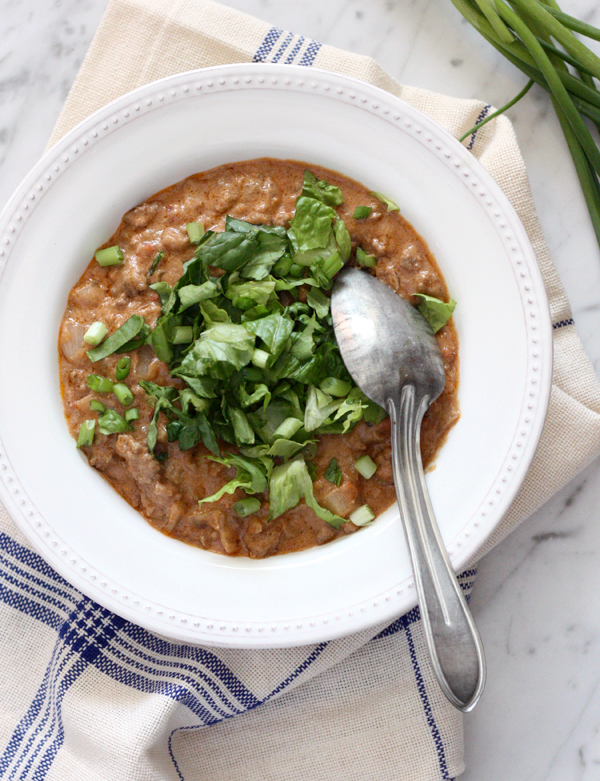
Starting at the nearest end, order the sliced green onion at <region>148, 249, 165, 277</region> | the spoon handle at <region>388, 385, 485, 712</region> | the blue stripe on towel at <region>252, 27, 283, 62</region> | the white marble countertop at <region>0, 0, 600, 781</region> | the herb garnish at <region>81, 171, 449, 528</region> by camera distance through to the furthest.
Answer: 1. the spoon handle at <region>388, 385, 485, 712</region>
2. the herb garnish at <region>81, 171, 449, 528</region>
3. the sliced green onion at <region>148, 249, 165, 277</region>
4. the blue stripe on towel at <region>252, 27, 283, 62</region>
5. the white marble countertop at <region>0, 0, 600, 781</region>

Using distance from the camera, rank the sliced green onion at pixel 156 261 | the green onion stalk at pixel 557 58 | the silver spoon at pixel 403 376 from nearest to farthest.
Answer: the silver spoon at pixel 403 376, the sliced green onion at pixel 156 261, the green onion stalk at pixel 557 58

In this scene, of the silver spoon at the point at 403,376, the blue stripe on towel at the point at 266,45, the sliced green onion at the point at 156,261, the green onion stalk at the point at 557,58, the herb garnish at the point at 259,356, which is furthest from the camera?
the blue stripe on towel at the point at 266,45

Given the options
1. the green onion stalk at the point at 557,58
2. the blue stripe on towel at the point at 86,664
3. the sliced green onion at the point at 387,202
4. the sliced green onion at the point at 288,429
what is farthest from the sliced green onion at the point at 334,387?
the green onion stalk at the point at 557,58

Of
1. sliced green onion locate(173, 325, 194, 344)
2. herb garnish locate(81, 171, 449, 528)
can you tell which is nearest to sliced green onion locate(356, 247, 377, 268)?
herb garnish locate(81, 171, 449, 528)

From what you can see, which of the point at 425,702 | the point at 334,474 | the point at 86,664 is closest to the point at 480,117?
the point at 334,474

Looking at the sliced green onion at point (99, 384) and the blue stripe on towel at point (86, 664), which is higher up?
the sliced green onion at point (99, 384)

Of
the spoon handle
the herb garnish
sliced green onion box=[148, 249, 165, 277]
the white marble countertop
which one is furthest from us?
the white marble countertop

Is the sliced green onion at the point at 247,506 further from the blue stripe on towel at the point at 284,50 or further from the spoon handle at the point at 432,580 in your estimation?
the blue stripe on towel at the point at 284,50

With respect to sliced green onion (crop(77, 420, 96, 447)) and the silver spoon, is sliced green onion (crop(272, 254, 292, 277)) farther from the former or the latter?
sliced green onion (crop(77, 420, 96, 447))
